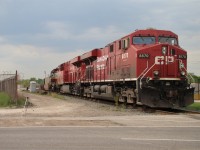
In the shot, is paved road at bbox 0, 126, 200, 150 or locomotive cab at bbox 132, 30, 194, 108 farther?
locomotive cab at bbox 132, 30, 194, 108

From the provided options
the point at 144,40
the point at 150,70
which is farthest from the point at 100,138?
the point at 144,40

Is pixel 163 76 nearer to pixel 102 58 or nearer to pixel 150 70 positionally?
pixel 150 70

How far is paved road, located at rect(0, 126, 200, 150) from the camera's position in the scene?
9.34m

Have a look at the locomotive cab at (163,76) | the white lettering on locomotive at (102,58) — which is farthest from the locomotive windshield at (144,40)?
the white lettering on locomotive at (102,58)

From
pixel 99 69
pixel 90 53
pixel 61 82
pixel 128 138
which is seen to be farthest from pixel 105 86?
pixel 61 82

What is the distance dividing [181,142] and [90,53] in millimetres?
23676

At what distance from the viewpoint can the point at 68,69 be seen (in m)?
48.3

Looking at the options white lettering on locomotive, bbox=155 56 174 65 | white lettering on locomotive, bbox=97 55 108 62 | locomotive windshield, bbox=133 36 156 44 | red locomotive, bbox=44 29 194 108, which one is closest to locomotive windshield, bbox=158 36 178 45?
red locomotive, bbox=44 29 194 108

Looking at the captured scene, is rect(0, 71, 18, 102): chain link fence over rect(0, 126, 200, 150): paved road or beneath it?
over

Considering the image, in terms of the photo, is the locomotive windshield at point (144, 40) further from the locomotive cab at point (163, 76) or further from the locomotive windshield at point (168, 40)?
the locomotive cab at point (163, 76)

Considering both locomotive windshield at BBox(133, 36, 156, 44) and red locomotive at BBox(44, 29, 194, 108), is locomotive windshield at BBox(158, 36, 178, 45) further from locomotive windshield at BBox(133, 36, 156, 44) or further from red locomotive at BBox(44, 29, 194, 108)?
locomotive windshield at BBox(133, 36, 156, 44)

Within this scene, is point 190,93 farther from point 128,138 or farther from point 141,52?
point 128,138

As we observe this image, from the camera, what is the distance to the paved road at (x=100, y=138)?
9344mm

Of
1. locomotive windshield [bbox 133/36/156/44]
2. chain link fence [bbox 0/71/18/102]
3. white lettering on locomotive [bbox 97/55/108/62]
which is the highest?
locomotive windshield [bbox 133/36/156/44]
